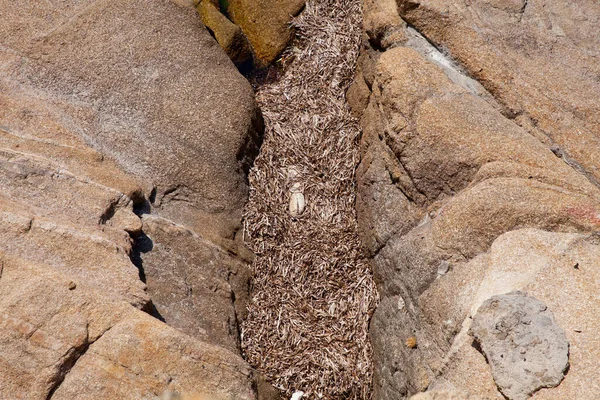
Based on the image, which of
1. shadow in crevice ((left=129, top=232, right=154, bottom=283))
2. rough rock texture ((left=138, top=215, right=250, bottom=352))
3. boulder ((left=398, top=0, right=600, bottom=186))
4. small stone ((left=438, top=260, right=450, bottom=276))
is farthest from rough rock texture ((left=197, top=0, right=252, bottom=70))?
small stone ((left=438, top=260, right=450, bottom=276))

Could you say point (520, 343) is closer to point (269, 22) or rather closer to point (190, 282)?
point (190, 282)

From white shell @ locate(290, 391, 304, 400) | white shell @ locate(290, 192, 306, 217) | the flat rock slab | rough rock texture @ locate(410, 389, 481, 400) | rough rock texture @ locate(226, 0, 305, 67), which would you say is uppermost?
rough rock texture @ locate(226, 0, 305, 67)

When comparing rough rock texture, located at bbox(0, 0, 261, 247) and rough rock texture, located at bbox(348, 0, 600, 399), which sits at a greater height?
rough rock texture, located at bbox(0, 0, 261, 247)

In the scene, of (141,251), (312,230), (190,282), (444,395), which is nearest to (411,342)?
(444,395)

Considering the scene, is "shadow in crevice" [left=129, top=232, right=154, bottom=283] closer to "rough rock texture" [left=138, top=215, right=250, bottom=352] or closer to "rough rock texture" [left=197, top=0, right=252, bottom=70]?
"rough rock texture" [left=138, top=215, right=250, bottom=352]

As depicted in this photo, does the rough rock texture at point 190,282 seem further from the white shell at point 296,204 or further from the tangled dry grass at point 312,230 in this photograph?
the white shell at point 296,204

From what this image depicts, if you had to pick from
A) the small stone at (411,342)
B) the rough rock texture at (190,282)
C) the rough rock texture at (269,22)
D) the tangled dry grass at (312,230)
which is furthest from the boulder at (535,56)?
the rough rock texture at (190,282)
